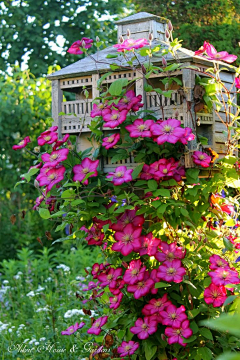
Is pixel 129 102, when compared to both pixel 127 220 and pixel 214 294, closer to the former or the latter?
pixel 127 220

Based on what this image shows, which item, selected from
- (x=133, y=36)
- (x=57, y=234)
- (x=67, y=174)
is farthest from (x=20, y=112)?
(x=67, y=174)

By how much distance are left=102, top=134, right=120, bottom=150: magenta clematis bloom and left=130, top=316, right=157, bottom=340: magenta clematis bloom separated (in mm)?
718

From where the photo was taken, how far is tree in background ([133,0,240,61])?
14.2 ft

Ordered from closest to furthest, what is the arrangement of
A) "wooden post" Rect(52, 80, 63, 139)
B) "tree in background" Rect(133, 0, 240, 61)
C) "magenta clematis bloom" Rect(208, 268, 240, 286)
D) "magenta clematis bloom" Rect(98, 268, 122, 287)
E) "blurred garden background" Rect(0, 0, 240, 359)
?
Result: "magenta clematis bloom" Rect(208, 268, 240, 286), "magenta clematis bloom" Rect(98, 268, 122, 287), "wooden post" Rect(52, 80, 63, 139), "blurred garden background" Rect(0, 0, 240, 359), "tree in background" Rect(133, 0, 240, 61)

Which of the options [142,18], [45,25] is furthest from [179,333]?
[45,25]

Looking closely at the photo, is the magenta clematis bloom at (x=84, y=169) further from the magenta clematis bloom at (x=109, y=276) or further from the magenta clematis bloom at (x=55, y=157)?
the magenta clematis bloom at (x=109, y=276)

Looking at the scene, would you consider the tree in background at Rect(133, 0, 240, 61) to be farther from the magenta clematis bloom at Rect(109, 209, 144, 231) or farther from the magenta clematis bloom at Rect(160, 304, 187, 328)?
the magenta clematis bloom at Rect(160, 304, 187, 328)

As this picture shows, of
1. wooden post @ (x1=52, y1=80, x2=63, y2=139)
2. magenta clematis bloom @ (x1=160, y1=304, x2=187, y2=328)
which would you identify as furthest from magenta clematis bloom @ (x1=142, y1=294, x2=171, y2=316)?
wooden post @ (x1=52, y1=80, x2=63, y2=139)

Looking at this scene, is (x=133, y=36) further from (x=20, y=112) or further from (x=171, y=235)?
(x=20, y=112)

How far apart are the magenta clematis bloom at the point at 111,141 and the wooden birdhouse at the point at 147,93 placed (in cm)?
18

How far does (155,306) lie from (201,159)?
0.62 m

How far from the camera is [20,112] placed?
515cm

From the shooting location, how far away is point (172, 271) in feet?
6.22

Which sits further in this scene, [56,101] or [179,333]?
[56,101]
